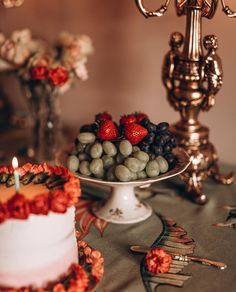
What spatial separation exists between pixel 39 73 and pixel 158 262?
55cm

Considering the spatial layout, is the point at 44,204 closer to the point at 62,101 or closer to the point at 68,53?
the point at 68,53

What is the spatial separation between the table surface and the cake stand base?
0.02 metres

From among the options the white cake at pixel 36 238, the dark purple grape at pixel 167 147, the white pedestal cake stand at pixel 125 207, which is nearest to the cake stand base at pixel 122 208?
the white pedestal cake stand at pixel 125 207

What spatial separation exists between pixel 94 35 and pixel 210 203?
0.62 metres

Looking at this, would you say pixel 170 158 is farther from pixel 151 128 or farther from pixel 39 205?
pixel 39 205

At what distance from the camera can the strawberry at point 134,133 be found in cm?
83

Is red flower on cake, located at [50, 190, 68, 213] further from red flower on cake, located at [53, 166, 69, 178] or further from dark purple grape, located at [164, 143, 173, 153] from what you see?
dark purple grape, located at [164, 143, 173, 153]

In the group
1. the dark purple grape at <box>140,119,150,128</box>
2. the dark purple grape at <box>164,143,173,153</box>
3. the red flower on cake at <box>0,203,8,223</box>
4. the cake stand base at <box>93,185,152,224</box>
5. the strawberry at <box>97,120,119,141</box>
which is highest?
the dark purple grape at <box>140,119,150,128</box>

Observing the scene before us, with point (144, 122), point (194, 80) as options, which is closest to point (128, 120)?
point (144, 122)

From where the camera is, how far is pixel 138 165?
809 millimetres

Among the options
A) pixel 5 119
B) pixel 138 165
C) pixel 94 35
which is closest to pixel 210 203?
pixel 138 165

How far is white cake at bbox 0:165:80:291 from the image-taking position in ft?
1.94

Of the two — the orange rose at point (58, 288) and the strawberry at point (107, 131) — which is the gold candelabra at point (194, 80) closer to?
the strawberry at point (107, 131)

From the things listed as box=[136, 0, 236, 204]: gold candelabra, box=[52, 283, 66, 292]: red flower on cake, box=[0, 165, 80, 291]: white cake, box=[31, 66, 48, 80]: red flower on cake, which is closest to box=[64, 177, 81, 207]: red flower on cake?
box=[0, 165, 80, 291]: white cake
